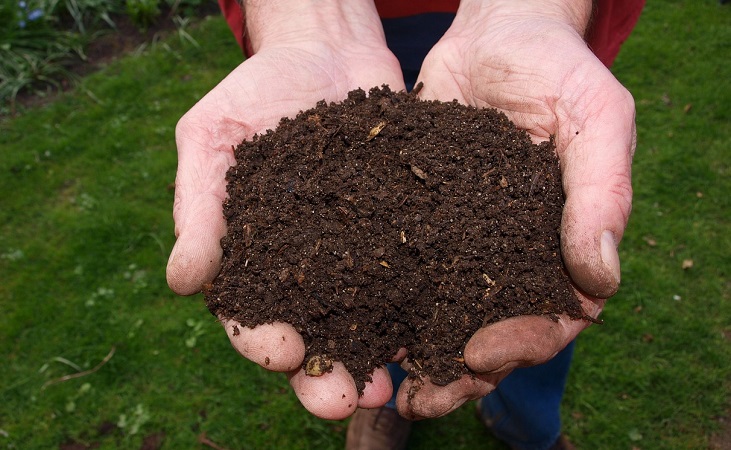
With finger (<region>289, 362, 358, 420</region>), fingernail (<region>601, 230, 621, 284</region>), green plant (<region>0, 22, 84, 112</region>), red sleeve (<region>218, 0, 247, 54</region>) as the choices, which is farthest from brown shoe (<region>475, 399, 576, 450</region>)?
green plant (<region>0, 22, 84, 112</region>)

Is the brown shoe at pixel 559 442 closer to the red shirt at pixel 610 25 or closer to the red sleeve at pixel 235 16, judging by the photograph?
the red shirt at pixel 610 25

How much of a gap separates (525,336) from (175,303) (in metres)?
2.92

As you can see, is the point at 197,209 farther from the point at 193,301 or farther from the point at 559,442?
the point at 559,442

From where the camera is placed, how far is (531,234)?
6.46 ft

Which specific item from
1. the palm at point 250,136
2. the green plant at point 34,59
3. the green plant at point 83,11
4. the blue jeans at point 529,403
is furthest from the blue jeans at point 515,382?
the green plant at point 83,11

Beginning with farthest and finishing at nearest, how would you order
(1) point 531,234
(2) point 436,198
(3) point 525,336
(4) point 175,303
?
(4) point 175,303
(2) point 436,198
(1) point 531,234
(3) point 525,336

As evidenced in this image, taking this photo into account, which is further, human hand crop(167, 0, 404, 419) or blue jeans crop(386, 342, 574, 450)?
blue jeans crop(386, 342, 574, 450)

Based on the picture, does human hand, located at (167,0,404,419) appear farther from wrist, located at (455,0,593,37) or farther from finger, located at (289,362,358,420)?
wrist, located at (455,0,593,37)

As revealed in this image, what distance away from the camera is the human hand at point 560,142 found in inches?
70.7

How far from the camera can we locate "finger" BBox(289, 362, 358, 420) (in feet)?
6.24

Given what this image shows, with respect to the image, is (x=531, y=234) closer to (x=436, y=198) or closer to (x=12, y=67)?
(x=436, y=198)

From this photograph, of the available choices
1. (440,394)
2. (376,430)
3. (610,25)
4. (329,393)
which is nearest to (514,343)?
(440,394)

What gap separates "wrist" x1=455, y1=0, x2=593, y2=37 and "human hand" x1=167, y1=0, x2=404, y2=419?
0.49 metres

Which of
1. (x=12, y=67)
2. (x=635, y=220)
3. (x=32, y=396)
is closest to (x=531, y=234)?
(x=635, y=220)
